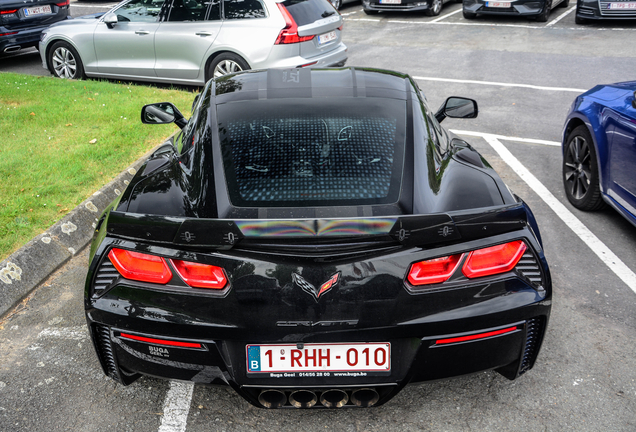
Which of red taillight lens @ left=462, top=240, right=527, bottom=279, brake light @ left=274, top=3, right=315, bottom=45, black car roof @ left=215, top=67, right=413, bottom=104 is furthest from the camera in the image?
brake light @ left=274, top=3, right=315, bottom=45

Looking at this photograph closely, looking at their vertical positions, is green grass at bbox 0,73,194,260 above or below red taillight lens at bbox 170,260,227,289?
below

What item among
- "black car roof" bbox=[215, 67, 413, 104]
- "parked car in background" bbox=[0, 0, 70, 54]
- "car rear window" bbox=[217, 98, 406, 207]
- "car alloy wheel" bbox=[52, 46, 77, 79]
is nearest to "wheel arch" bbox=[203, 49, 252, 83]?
"car alloy wheel" bbox=[52, 46, 77, 79]

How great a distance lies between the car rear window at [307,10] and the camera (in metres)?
8.27

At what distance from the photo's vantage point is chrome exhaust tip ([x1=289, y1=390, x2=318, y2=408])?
2.44 metres

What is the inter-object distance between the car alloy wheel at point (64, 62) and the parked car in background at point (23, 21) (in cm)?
125

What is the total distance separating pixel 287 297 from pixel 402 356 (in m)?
0.52

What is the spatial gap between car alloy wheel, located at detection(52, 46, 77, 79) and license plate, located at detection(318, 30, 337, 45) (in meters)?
3.99

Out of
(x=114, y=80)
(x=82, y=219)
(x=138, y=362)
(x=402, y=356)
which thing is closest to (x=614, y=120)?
(x=402, y=356)

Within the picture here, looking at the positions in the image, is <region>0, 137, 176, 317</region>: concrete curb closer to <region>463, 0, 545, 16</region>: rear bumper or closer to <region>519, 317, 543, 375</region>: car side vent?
<region>519, 317, 543, 375</region>: car side vent

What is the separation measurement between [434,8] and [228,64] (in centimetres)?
991

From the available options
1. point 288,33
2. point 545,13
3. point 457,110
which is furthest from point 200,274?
point 545,13

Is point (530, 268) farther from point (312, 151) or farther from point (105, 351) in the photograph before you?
point (105, 351)

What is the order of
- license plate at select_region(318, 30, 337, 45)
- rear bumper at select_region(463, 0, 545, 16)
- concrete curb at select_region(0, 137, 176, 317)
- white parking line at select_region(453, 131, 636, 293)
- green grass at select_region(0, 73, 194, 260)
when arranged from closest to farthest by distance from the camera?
concrete curb at select_region(0, 137, 176, 317)
white parking line at select_region(453, 131, 636, 293)
green grass at select_region(0, 73, 194, 260)
license plate at select_region(318, 30, 337, 45)
rear bumper at select_region(463, 0, 545, 16)

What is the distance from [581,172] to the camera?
5148 mm
